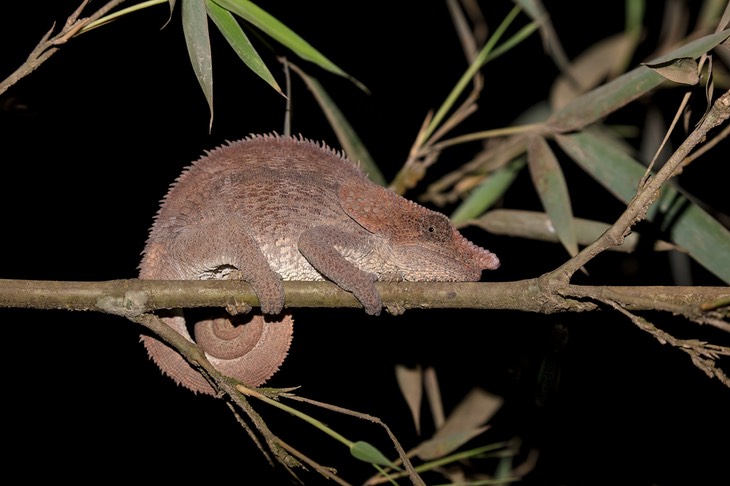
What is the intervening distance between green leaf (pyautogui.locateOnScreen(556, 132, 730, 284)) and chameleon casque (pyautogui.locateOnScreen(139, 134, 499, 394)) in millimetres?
663

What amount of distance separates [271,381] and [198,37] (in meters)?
2.05

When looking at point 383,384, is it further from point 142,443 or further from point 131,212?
point 131,212

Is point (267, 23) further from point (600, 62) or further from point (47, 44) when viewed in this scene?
point (600, 62)

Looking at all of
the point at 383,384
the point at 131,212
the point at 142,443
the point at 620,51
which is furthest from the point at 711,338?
the point at 142,443

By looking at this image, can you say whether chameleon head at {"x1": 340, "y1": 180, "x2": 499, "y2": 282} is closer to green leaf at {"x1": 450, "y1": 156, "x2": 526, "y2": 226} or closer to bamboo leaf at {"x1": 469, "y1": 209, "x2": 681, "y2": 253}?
bamboo leaf at {"x1": 469, "y1": 209, "x2": 681, "y2": 253}

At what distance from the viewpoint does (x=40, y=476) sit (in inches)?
160

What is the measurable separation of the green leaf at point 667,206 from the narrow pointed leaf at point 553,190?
82 mm

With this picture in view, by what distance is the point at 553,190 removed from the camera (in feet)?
7.20

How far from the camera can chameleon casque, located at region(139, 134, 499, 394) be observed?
1752mm

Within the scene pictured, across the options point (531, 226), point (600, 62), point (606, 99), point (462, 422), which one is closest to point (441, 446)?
point (462, 422)

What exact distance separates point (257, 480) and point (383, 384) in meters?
1.27

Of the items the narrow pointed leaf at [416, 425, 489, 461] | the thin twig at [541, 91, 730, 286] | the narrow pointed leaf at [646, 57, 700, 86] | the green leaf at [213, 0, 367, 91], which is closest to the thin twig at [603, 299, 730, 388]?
the thin twig at [541, 91, 730, 286]

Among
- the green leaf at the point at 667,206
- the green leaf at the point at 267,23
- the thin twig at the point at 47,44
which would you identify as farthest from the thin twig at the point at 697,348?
the thin twig at the point at 47,44

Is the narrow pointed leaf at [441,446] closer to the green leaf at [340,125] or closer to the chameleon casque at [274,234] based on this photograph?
the chameleon casque at [274,234]
